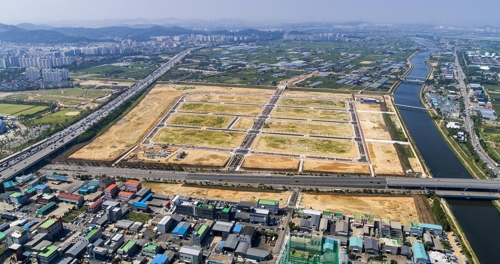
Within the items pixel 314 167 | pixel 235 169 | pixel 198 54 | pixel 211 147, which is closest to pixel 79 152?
pixel 211 147

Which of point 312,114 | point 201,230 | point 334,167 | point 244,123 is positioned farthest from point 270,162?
point 312,114

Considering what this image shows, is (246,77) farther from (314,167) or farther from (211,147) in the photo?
(314,167)

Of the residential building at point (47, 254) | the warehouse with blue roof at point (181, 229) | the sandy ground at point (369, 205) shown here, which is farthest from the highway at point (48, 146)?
the sandy ground at point (369, 205)

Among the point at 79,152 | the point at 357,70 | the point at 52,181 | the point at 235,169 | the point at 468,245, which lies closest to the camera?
the point at 468,245

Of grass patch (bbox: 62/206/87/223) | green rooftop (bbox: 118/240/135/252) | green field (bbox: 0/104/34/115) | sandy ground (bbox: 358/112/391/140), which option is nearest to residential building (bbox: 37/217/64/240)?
grass patch (bbox: 62/206/87/223)

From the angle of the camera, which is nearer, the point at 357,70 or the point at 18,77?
the point at 18,77

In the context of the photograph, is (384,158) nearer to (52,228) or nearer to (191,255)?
(191,255)

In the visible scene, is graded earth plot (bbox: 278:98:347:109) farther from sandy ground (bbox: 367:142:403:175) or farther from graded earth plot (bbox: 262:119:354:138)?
sandy ground (bbox: 367:142:403:175)

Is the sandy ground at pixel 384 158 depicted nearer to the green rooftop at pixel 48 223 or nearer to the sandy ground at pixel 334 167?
the sandy ground at pixel 334 167
